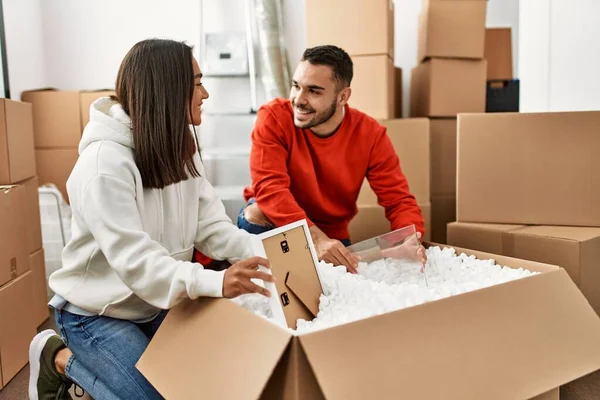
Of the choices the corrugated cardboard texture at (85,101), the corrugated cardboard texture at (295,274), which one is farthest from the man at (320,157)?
the corrugated cardboard texture at (85,101)

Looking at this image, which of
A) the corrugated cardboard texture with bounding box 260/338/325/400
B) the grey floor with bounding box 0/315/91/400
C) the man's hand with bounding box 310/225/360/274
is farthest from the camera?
the grey floor with bounding box 0/315/91/400

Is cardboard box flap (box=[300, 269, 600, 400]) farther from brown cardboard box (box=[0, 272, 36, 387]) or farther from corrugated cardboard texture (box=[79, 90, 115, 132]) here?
corrugated cardboard texture (box=[79, 90, 115, 132])

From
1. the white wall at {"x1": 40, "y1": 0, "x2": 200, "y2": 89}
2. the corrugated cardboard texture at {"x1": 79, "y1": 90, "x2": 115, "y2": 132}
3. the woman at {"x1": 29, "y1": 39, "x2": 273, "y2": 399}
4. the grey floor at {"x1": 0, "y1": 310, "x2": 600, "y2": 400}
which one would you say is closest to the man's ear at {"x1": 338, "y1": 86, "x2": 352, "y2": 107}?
the woman at {"x1": 29, "y1": 39, "x2": 273, "y2": 399}

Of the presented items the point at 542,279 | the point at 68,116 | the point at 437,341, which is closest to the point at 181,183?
the point at 437,341

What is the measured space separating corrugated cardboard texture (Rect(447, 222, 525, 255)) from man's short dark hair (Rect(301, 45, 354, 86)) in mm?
636

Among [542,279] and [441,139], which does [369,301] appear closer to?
[542,279]

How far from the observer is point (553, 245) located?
1.79 metres

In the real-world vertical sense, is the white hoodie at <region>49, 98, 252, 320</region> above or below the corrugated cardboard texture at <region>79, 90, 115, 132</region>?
below

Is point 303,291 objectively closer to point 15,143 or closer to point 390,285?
point 390,285

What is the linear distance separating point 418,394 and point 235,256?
65 cm

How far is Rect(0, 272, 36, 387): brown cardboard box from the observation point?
5.86 feet

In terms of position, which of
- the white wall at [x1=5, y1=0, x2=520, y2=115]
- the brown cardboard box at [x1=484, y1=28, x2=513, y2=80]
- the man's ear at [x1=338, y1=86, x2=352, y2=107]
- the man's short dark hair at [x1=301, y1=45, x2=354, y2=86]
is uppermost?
the white wall at [x1=5, y1=0, x2=520, y2=115]

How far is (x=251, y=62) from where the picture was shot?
3.20m

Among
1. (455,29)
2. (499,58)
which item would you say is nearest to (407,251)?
(455,29)
